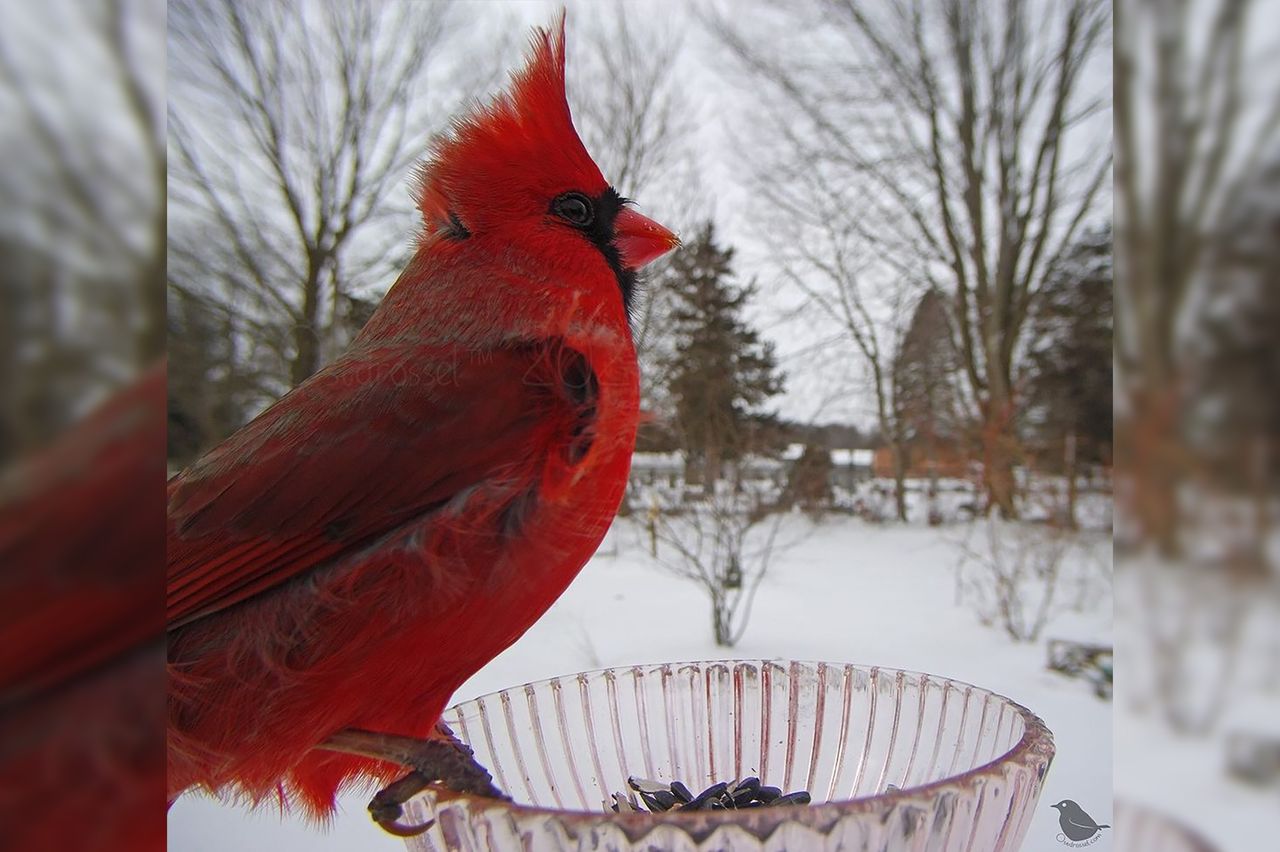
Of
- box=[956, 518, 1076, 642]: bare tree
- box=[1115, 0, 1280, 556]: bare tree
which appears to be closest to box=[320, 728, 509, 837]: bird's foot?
box=[1115, 0, 1280, 556]: bare tree

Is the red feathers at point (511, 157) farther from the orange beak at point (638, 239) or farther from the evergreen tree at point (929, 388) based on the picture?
the evergreen tree at point (929, 388)

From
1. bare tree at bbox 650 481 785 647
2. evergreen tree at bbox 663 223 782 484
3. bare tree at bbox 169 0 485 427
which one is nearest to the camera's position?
bare tree at bbox 169 0 485 427

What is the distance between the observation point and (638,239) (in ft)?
1.47

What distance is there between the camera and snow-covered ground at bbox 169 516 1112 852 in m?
1.18

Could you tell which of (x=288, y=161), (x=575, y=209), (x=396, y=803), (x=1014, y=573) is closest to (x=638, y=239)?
(x=575, y=209)

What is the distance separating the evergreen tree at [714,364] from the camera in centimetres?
141

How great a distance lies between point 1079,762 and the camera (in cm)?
78

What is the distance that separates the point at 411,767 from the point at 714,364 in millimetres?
1299

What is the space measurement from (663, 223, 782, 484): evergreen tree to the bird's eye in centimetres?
92

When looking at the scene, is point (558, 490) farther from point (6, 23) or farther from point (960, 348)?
point (960, 348)

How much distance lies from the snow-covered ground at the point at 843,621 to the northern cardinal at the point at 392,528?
745mm

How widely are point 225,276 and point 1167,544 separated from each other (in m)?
0.97

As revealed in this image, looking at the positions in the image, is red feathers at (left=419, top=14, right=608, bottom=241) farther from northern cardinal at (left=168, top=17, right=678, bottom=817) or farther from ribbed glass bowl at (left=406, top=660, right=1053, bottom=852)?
ribbed glass bowl at (left=406, top=660, right=1053, bottom=852)

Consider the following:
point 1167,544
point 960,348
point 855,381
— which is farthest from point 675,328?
point 1167,544
